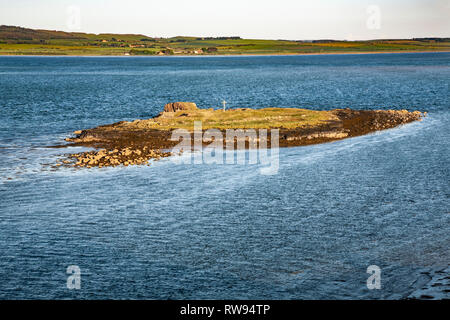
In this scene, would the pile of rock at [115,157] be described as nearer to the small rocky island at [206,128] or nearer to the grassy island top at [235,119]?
the small rocky island at [206,128]

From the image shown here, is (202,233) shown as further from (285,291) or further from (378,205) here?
(378,205)

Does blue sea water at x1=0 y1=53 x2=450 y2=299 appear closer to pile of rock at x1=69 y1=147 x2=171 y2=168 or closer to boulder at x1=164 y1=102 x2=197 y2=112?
pile of rock at x1=69 y1=147 x2=171 y2=168

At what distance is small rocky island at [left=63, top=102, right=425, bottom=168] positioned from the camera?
3541 centimetres

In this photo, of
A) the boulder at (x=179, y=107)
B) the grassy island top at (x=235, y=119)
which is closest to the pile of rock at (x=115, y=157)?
the grassy island top at (x=235, y=119)

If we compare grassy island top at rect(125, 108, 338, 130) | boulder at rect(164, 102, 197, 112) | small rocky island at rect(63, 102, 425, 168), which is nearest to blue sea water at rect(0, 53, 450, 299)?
small rocky island at rect(63, 102, 425, 168)

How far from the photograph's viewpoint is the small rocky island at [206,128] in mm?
35406

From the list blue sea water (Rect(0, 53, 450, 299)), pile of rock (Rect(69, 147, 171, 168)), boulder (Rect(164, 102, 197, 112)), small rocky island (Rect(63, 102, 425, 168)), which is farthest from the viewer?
boulder (Rect(164, 102, 197, 112))

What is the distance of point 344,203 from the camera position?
2478 cm

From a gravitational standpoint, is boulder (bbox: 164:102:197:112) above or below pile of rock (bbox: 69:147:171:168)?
above

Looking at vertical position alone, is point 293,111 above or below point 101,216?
above
